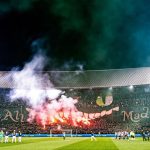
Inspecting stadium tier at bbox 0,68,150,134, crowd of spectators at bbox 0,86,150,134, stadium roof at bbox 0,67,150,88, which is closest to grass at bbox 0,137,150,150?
crowd of spectators at bbox 0,86,150,134

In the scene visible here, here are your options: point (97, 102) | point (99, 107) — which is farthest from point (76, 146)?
point (97, 102)

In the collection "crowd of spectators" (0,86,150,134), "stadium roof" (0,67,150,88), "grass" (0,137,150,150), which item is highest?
"stadium roof" (0,67,150,88)

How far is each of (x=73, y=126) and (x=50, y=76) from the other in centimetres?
1717

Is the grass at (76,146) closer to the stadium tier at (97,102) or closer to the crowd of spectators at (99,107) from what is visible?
the crowd of spectators at (99,107)

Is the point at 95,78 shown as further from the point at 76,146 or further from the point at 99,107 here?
the point at 76,146

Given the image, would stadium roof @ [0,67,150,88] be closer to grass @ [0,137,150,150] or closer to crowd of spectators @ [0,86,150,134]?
crowd of spectators @ [0,86,150,134]

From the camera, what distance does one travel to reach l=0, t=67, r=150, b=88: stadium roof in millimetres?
101438

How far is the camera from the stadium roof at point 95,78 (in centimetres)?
10144

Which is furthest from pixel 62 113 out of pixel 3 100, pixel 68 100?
pixel 3 100

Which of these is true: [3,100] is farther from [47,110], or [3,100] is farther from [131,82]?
[131,82]

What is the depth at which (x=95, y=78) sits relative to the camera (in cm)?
10756

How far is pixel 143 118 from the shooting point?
325 ft

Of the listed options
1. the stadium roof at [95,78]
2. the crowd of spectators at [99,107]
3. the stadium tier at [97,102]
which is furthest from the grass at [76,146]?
the stadium roof at [95,78]

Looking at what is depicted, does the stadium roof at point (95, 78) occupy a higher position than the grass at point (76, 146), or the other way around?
the stadium roof at point (95, 78)
